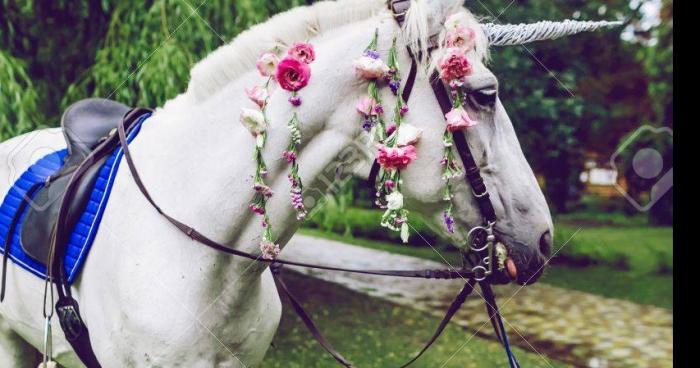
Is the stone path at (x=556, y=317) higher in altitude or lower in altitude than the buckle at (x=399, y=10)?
lower

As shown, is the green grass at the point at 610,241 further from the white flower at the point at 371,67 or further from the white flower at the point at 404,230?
the white flower at the point at 371,67

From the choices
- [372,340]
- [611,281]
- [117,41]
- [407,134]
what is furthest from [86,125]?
[611,281]

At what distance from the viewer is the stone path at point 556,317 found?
7.06 meters

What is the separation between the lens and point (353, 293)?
34.2 feet

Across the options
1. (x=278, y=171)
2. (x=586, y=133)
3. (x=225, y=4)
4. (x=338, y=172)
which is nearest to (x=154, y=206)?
(x=278, y=171)

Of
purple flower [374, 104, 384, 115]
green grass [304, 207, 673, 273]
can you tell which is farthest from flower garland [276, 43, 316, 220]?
green grass [304, 207, 673, 273]

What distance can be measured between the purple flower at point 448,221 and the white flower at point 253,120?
0.63 m

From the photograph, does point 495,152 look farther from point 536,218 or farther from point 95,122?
point 95,122

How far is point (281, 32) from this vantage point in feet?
7.09

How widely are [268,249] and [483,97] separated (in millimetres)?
828

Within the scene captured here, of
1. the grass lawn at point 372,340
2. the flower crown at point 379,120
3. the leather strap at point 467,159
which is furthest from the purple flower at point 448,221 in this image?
the grass lawn at point 372,340

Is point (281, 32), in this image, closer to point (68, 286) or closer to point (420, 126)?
point (420, 126)

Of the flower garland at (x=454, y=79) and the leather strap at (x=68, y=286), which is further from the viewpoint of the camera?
the leather strap at (x=68, y=286)

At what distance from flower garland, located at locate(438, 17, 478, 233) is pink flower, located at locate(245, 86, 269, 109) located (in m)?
0.56
